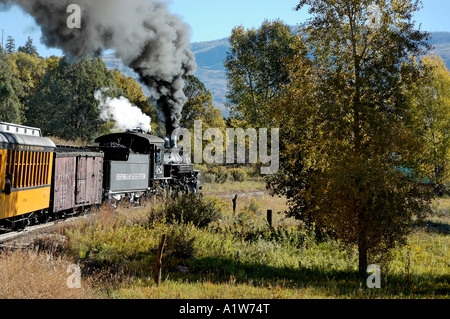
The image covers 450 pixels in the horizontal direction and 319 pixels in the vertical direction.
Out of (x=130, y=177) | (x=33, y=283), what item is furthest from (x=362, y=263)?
(x=130, y=177)

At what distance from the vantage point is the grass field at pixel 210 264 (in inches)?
279

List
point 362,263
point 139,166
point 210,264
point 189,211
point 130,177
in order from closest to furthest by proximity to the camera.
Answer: point 362,263 → point 210,264 → point 189,211 → point 130,177 → point 139,166

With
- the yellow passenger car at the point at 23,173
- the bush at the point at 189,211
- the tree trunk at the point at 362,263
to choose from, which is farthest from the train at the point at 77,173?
the tree trunk at the point at 362,263

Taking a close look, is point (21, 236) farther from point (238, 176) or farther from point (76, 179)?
point (238, 176)

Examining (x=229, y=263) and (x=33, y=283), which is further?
(x=229, y=263)

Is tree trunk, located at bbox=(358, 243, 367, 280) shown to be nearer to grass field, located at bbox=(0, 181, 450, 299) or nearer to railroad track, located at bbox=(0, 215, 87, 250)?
grass field, located at bbox=(0, 181, 450, 299)

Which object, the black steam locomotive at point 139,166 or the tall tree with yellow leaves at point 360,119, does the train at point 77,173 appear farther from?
the tall tree with yellow leaves at point 360,119

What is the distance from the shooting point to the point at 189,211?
13.6 meters

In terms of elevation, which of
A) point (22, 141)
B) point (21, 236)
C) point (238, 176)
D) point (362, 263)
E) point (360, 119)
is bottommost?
point (362, 263)

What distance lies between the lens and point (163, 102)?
23516 mm

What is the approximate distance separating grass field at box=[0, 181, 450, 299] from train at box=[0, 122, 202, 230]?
61.8 inches

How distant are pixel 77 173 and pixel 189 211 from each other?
4.52 m

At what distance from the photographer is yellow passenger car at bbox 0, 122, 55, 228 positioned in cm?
1039
